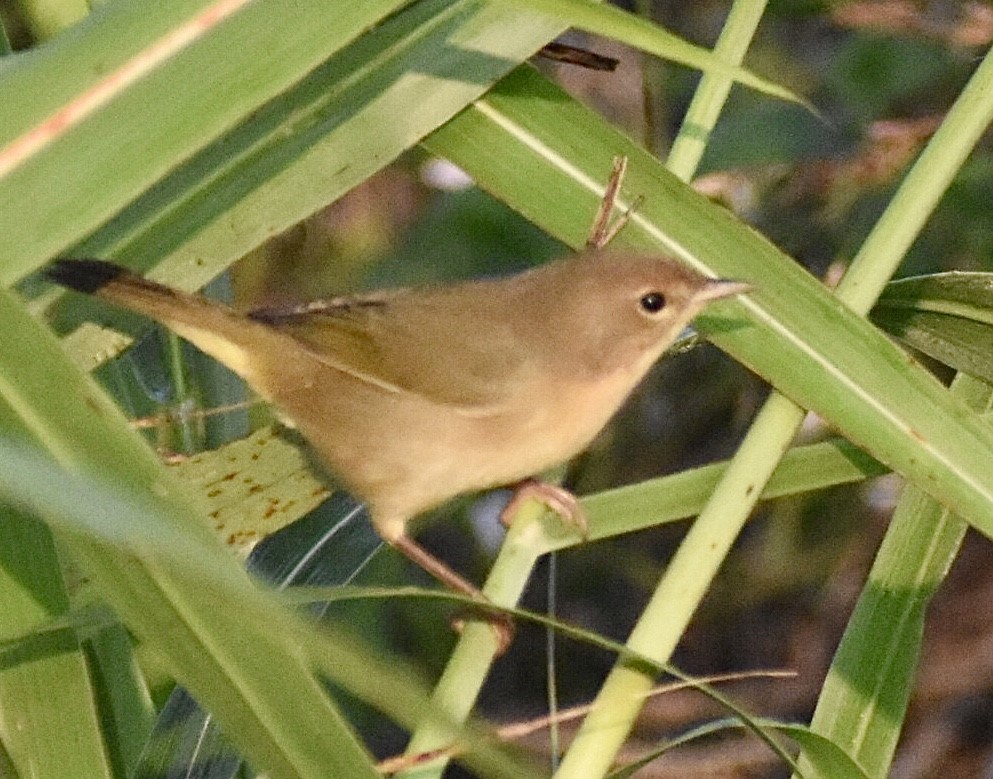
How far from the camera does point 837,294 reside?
1.59 meters

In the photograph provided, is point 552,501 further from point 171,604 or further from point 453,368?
Result: point 171,604

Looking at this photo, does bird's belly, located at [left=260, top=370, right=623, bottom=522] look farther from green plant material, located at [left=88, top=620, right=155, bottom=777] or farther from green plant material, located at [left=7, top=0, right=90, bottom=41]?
green plant material, located at [left=7, top=0, right=90, bottom=41]

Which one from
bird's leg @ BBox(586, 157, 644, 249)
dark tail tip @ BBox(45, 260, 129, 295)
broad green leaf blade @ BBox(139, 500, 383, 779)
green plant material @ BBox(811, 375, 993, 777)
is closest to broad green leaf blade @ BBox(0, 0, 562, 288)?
dark tail tip @ BBox(45, 260, 129, 295)

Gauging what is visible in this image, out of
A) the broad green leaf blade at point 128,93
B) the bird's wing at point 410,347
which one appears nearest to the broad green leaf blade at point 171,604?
the broad green leaf blade at point 128,93

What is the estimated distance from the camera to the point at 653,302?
6.55ft

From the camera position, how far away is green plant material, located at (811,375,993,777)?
1.61 metres

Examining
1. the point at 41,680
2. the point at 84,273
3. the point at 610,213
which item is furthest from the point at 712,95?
the point at 41,680

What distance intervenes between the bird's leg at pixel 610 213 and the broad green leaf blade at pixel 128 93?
487 mm

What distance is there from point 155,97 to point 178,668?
441 millimetres

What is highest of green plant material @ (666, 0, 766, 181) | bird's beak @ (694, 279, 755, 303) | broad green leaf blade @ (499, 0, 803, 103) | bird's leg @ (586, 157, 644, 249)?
green plant material @ (666, 0, 766, 181)

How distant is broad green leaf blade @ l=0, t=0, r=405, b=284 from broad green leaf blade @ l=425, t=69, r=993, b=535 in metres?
0.47

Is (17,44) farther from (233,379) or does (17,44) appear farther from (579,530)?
(579,530)

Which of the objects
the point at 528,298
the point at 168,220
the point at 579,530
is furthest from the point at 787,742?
the point at 168,220

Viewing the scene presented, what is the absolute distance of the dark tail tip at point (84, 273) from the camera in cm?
149
